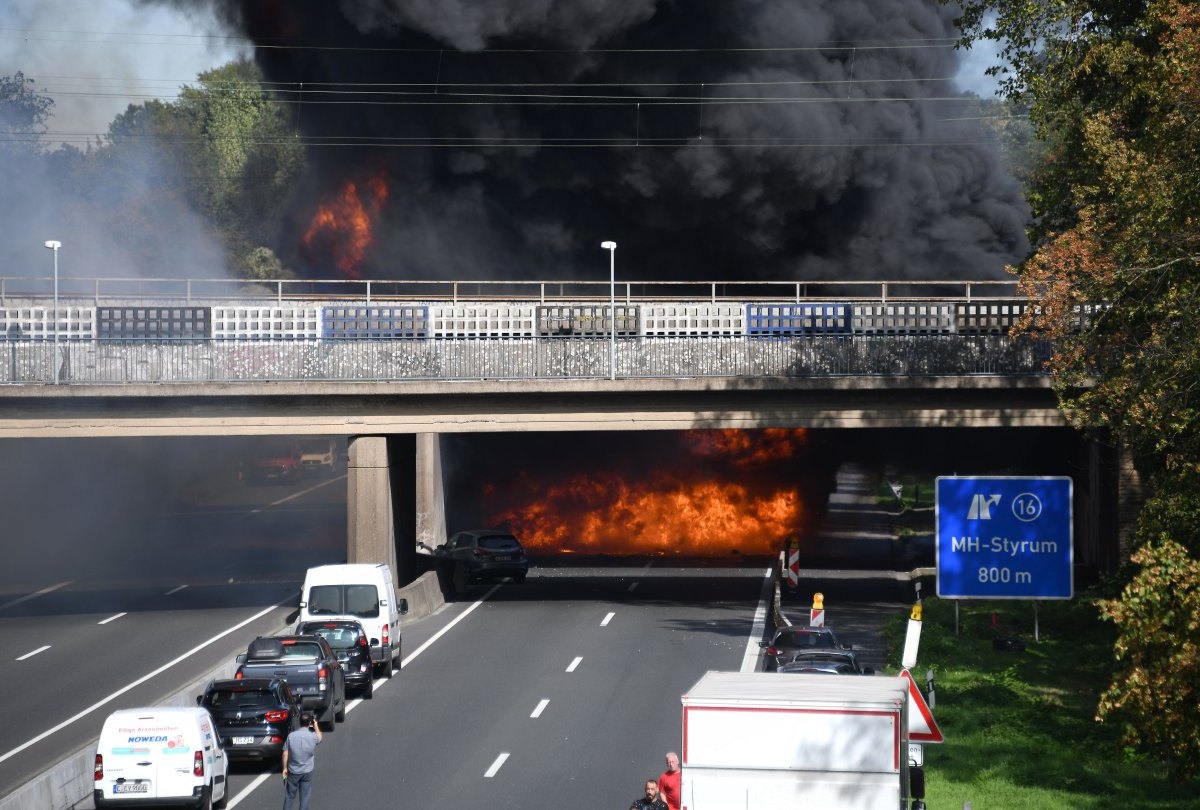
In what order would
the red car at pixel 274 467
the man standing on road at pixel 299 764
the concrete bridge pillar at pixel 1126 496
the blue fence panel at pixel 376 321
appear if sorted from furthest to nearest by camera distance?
the red car at pixel 274 467
the blue fence panel at pixel 376 321
the concrete bridge pillar at pixel 1126 496
the man standing on road at pixel 299 764

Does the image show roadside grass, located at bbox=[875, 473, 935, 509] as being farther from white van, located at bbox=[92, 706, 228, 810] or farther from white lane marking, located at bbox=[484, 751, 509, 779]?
white van, located at bbox=[92, 706, 228, 810]

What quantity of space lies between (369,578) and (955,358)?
15877 millimetres

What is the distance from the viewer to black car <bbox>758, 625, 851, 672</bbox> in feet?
91.9

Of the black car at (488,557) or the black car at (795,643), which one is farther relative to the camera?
the black car at (488,557)

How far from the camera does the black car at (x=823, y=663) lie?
26.4 m

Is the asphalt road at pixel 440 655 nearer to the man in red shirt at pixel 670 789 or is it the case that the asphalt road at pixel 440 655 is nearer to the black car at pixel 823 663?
the black car at pixel 823 663

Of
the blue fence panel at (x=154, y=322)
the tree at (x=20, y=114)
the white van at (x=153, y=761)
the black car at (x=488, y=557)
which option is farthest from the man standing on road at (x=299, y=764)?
the tree at (x=20, y=114)

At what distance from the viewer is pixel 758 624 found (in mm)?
37094

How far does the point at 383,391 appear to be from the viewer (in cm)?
3844

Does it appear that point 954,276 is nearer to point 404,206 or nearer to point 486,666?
point 404,206

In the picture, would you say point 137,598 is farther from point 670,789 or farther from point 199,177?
point 199,177

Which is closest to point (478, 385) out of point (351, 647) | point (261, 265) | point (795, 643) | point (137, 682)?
point (351, 647)

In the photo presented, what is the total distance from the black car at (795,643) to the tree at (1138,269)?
5858 mm

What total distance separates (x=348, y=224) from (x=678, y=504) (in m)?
26.1
